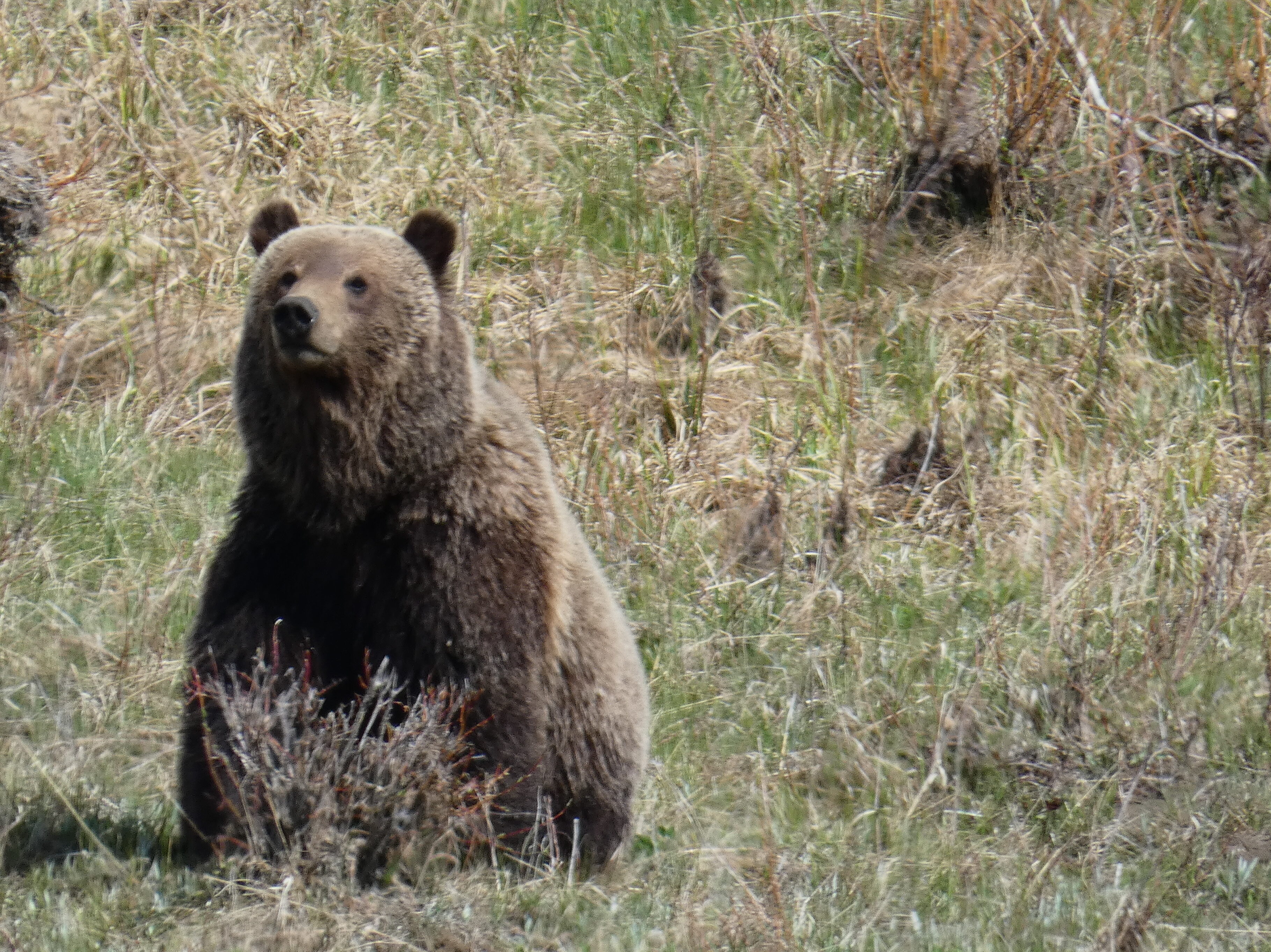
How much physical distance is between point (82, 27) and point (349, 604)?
6347 mm

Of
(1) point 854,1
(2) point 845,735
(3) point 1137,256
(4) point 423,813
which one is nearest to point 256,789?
→ (4) point 423,813

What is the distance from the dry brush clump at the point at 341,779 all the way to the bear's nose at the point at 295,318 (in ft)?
2.46

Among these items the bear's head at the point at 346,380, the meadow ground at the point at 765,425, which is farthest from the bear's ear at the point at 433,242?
the meadow ground at the point at 765,425

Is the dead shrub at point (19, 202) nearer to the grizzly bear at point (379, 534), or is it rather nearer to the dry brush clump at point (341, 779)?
the grizzly bear at point (379, 534)

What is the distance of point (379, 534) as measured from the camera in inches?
157

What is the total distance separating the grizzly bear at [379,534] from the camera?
3.90 m

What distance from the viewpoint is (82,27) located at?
9.16 meters

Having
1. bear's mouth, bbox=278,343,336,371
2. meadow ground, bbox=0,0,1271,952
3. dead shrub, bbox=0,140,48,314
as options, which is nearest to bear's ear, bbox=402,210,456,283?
bear's mouth, bbox=278,343,336,371

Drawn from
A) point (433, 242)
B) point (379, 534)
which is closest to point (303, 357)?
point (379, 534)

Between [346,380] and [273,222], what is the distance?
2.04 ft

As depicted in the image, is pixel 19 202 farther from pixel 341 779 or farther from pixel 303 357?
pixel 341 779

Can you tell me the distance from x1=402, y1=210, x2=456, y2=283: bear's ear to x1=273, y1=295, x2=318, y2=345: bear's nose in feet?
1.74

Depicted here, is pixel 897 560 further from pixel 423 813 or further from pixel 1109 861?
pixel 423 813

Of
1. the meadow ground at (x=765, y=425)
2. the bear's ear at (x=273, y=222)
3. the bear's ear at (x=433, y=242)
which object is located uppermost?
the bear's ear at (x=273, y=222)
